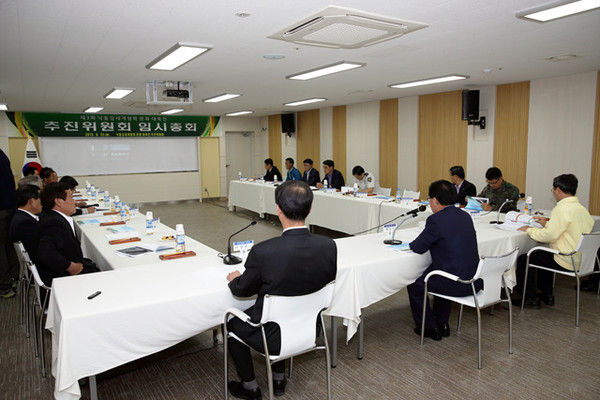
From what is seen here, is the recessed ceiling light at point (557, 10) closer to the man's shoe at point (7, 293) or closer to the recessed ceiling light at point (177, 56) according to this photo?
the recessed ceiling light at point (177, 56)

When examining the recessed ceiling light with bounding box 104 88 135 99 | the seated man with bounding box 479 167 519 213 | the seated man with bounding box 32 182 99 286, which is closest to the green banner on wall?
the recessed ceiling light with bounding box 104 88 135 99

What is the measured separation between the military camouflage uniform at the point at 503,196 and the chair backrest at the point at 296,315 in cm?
375

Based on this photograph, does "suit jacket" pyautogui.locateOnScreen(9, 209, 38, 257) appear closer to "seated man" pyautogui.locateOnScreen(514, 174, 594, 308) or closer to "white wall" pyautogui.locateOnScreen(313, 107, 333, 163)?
"seated man" pyautogui.locateOnScreen(514, 174, 594, 308)

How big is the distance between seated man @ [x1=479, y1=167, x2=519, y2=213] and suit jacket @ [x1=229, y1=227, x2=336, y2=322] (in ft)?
12.0

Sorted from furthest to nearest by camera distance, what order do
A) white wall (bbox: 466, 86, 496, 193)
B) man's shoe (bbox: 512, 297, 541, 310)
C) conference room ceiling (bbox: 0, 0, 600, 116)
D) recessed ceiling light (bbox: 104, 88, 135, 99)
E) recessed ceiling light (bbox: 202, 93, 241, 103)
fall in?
recessed ceiling light (bbox: 202, 93, 241, 103) → white wall (bbox: 466, 86, 496, 193) → recessed ceiling light (bbox: 104, 88, 135, 99) → man's shoe (bbox: 512, 297, 541, 310) → conference room ceiling (bbox: 0, 0, 600, 116)

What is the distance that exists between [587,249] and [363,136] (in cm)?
635

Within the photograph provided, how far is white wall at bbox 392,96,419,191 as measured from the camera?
824 centimetres

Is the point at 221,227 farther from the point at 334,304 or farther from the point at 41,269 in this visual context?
the point at 334,304

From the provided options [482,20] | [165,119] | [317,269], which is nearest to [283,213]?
[317,269]

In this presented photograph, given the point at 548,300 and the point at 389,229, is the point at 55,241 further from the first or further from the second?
the point at 548,300

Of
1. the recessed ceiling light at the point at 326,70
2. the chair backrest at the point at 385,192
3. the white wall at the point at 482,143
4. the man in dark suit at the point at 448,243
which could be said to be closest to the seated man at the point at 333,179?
the chair backrest at the point at 385,192

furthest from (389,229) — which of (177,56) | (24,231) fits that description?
(24,231)

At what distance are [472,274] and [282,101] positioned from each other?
6.52 m

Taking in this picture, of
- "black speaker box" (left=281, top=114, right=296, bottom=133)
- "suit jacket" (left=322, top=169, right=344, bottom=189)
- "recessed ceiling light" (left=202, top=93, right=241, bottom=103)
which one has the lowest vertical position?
"suit jacket" (left=322, top=169, right=344, bottom=189)
